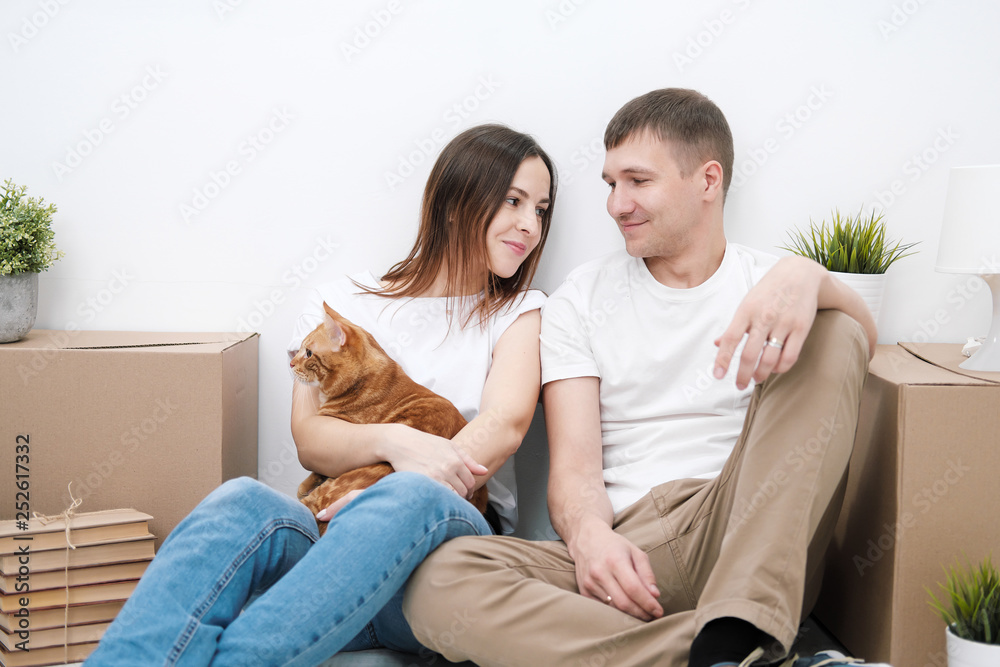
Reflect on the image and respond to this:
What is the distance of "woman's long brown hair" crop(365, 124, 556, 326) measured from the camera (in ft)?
4.87

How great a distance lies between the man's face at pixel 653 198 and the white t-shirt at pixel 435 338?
27 centimetres

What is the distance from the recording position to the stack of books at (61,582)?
4.19ft

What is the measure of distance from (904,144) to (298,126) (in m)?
1.42

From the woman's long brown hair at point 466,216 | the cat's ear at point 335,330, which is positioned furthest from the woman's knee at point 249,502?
the woman's long brown hair at point 466,216

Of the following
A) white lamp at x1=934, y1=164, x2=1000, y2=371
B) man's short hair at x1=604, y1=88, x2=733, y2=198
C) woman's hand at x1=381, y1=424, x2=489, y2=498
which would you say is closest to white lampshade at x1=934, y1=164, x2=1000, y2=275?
white lamp at x1=934, y1=164, x2=1000, y2=371

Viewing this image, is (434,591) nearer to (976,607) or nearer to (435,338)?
(435,338)

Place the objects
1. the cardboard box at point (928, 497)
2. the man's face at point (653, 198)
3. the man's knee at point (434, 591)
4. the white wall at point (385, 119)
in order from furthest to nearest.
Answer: the white wall at point (385, 119), the man's face at point (653, 198), the cardboard box at point (928, 497), the man's knee at point (434, 591)

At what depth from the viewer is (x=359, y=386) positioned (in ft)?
4.41

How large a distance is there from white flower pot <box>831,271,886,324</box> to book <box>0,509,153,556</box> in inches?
59.3

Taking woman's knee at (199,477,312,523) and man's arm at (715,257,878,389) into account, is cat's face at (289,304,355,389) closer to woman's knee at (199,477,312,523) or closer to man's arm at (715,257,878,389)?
woman's knee at (199,477,312,523)

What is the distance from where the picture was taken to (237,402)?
152 centimetres

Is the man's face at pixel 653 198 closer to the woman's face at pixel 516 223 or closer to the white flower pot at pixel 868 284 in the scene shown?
the woman's face at pixel 516 223

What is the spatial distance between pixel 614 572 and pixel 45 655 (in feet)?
3.42

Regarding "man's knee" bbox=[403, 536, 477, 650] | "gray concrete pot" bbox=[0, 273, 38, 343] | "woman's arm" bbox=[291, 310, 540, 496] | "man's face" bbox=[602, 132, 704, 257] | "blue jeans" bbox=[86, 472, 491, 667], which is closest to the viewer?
"blue jeans" bbox=[86, 472, 491, 667]
